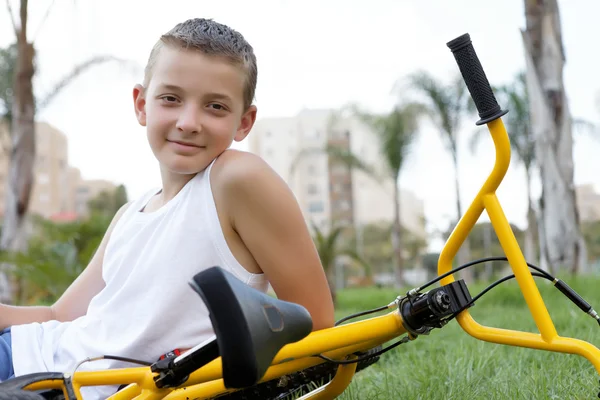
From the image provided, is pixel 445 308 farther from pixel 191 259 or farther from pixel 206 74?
pixel 206 74

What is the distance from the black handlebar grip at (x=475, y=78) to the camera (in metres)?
1.44

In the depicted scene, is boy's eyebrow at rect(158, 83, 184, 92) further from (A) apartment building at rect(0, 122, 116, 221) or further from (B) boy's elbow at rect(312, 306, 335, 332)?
(A) apartment building at rect(0, 122, 116, 221)

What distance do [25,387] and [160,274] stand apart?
0.35 meters

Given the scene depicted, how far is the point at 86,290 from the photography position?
206 cm

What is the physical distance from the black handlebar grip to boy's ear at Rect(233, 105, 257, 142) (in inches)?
19.7

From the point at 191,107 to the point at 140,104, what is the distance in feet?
0.93

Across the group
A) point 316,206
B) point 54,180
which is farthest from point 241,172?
point 54,180

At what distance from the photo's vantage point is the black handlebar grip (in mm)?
1444

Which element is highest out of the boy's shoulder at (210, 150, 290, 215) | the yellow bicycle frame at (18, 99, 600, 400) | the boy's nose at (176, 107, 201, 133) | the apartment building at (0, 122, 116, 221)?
the apartment building at (0, 122, 116, 221)

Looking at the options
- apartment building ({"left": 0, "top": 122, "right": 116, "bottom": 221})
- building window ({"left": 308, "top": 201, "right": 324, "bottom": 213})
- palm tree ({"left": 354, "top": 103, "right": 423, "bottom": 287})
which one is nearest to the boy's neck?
palm tree ({"left": 354, "top": 103, "right": 423, "bottom": 287})

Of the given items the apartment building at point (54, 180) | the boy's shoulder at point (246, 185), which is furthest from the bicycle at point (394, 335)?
the apartment building at point (54, 180)

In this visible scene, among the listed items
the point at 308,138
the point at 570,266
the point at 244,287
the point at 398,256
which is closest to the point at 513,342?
the point at 244,287

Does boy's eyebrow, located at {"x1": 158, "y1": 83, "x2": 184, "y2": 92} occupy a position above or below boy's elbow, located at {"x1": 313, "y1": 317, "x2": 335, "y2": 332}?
above

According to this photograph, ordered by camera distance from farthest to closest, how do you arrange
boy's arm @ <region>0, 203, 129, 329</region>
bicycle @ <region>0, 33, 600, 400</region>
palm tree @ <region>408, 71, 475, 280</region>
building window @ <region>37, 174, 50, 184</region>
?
building window @ <region>37, 174, 50, 184</region>, palm tree @ <region>408, 71, 475, 280</region>, boy's arm @ <region>0, 203, 129, 329</region>, bicycle @ <region>0, 33, 600, 400</region>
